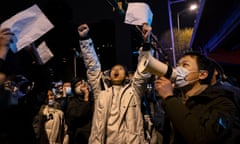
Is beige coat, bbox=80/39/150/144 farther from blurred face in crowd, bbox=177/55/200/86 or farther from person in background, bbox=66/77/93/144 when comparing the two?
blurred face in crowd, bbox=177/55/200/86

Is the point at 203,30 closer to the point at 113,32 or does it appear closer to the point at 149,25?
the point at 149,25

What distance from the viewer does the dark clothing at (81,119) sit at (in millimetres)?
4335

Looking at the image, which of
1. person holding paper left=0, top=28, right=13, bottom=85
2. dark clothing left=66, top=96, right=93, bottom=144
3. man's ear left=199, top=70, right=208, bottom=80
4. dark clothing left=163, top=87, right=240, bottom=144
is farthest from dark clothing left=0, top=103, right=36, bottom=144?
man's ear left=199, top=70, right=208, bottom=80

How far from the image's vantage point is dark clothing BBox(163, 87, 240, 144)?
1.77 m

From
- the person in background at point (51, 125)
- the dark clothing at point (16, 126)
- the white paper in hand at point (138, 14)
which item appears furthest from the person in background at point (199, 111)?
the person in background at point (51, 125)

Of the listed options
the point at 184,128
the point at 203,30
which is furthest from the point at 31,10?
the point at 203,30

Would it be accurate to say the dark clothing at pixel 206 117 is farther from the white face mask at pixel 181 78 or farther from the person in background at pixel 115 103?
the person in background at pixel 115 103

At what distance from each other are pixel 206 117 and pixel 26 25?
6.93ft

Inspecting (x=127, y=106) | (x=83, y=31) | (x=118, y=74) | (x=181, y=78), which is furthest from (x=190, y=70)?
(x=83, y=31)

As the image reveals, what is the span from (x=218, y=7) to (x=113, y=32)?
22666 mm

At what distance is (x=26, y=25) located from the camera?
9.15 feet

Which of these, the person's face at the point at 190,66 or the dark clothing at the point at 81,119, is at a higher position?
the person's face at the point at 190,66

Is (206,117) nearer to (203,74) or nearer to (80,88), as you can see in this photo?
(203,74)

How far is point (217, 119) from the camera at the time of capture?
180 cm
